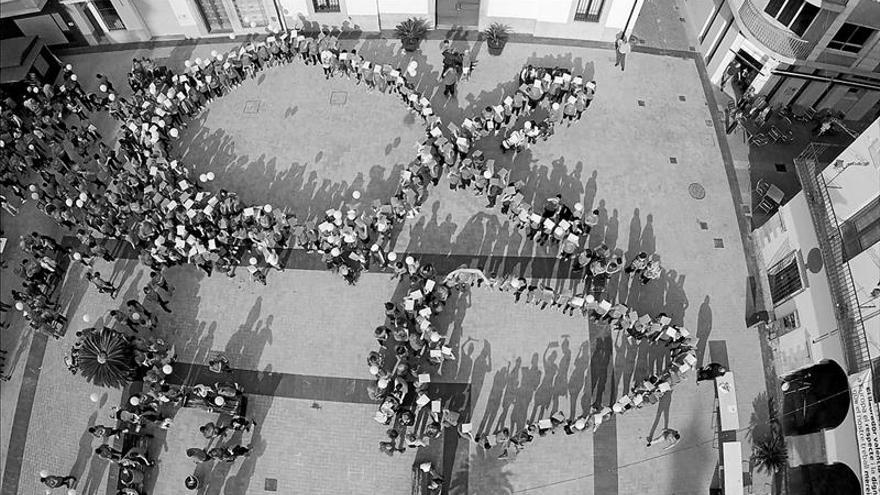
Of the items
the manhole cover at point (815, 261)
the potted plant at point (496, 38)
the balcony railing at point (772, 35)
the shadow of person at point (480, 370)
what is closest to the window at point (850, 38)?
the balcony railing at point (772, 35)

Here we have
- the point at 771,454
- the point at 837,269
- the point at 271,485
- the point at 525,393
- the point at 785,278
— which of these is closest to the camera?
the point at 837,269

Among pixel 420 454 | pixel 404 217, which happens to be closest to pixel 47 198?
pixel 404 217

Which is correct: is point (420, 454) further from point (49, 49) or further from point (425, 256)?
point (49, 49)

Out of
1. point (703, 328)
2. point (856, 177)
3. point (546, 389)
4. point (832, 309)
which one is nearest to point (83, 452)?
point (546, 389)

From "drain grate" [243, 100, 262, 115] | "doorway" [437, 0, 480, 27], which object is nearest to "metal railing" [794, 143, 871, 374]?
"doorway" [437, 0, 480, 27]

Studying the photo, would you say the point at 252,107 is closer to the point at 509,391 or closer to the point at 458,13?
the point at 458,13

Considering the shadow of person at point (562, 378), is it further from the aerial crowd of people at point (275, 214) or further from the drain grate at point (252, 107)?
the drain grate at point (252, 107)
